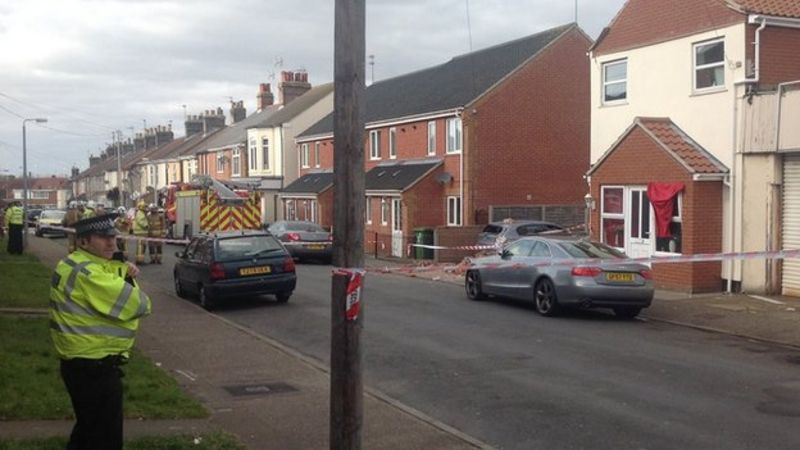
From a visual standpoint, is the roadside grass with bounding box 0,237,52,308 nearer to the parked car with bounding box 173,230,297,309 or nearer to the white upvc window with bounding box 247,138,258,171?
the parked car with bounding box 173,230,297,309

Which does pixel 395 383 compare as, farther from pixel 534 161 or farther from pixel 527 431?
pixel 534 161

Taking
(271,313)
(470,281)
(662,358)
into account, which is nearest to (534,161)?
(470,281)

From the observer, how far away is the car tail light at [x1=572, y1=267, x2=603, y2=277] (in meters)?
14.3

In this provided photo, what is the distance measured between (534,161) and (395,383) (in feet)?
81.9

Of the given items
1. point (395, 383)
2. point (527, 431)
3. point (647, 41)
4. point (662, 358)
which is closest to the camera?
point (527, 431)

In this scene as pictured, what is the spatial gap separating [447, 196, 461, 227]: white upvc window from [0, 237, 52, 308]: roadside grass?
602 inches

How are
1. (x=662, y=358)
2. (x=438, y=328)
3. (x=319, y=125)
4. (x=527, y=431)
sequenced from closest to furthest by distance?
(x=527, y=431)
(x=662, y=358)
(x=438, y=328)
(x=319, y=125)

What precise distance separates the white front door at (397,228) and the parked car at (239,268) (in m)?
15.9

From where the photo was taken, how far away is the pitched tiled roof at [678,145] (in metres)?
18.1

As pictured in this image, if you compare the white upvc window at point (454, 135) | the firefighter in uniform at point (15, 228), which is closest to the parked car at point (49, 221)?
the firefighter in uniform at point (15, 228)

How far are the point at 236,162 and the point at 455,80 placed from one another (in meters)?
26.7

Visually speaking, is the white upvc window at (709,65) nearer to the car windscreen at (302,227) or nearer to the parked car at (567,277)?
the parked car at (567,277)

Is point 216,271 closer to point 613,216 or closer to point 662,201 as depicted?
point 662,201

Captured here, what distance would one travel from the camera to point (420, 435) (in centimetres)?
718
